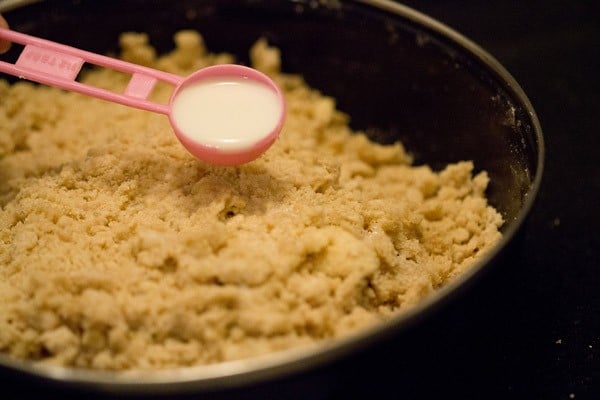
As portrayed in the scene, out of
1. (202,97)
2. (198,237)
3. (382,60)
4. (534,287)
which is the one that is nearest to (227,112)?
(202,97)

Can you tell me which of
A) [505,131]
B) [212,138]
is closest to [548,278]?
[505,131]

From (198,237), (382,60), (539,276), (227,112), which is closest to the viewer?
(198,237)

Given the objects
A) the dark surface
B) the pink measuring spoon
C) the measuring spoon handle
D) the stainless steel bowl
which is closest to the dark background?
the dark surface

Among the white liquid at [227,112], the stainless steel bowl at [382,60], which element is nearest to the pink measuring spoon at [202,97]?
the white liquid at [227,112]

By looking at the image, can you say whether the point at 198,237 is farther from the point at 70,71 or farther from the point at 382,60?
the point at 382,60

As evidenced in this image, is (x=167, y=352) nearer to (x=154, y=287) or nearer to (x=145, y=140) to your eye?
(x=154, y=287)

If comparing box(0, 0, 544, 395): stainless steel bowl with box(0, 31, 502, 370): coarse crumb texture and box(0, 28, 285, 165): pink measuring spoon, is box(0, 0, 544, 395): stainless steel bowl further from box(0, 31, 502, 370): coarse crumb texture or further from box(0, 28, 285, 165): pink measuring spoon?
box(0, 28, 285, 165): pink measuring spoon
